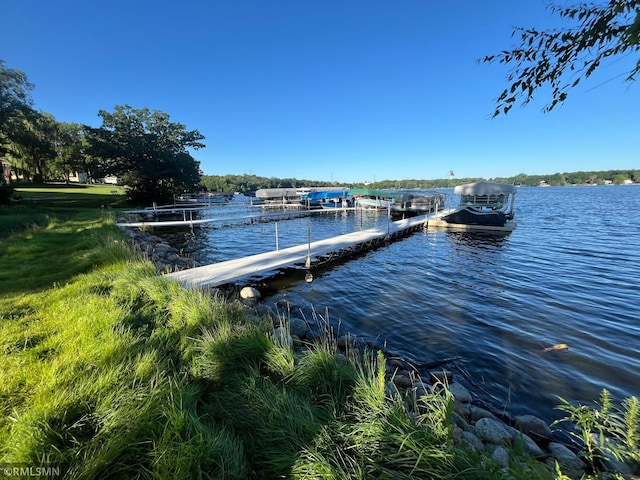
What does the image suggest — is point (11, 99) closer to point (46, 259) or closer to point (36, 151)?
point (36, 151)

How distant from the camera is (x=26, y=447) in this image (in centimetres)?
173

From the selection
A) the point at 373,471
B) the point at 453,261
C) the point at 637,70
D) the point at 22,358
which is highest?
the point at 637,70

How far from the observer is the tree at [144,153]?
31.2 meters

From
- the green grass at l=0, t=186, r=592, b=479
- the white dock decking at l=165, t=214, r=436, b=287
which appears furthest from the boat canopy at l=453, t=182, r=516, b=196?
the green grass at l=0, t=186, r=592, b=479

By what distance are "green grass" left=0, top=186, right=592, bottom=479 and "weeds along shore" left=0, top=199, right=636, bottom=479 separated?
11 mm

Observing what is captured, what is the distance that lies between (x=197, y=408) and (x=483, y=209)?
24.8 meters

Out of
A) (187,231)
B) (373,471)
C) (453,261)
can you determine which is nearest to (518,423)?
(373,471)

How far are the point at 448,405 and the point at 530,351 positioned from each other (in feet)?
14.8

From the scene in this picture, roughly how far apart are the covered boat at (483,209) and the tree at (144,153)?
3253cm

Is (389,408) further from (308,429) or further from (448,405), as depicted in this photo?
(308,429)

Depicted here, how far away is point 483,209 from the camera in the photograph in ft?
72.8

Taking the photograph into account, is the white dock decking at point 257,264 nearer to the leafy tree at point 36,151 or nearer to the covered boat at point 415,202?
the covered boat at point 415,202

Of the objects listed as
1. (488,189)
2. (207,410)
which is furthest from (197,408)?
(488,189)

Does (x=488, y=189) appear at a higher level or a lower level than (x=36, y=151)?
lower
